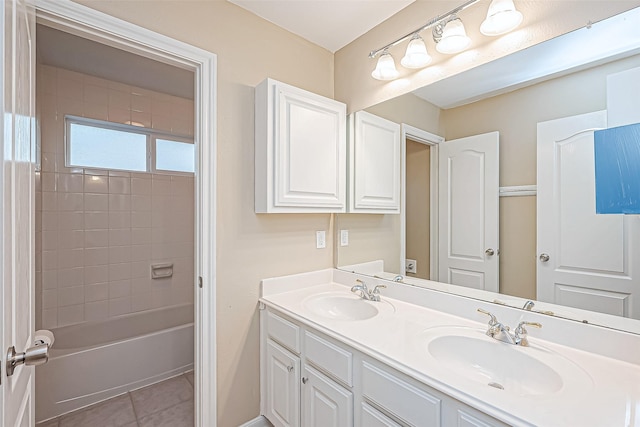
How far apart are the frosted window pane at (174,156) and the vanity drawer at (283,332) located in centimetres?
188

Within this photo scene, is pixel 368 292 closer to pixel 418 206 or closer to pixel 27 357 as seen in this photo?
pixel 418 206

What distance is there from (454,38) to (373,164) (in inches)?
30.6

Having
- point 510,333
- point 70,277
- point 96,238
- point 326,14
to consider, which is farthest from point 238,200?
point 70,277

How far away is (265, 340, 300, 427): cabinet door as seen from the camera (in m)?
1.43

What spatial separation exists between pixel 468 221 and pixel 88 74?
9.83 ft

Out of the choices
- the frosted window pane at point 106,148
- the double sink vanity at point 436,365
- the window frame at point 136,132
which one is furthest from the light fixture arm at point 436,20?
the frosted window pane at point 106,148

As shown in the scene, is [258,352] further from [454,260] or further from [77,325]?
[77,325]

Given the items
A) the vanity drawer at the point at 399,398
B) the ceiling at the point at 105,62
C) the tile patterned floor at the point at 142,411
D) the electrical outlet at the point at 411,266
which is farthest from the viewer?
the ceiling at the point at 105,62

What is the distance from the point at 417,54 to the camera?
4.93ft

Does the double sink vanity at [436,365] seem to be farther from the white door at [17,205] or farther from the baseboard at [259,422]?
the white door at [17,205]

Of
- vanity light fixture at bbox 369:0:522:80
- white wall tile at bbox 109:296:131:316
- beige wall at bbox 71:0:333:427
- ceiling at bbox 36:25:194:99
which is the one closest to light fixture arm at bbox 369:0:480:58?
vanity light fixture at bbox 369:0:522:80

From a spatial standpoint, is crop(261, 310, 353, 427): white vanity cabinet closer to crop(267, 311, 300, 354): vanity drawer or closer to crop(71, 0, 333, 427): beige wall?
crop(267, 311, 300, 354): vanity drawer

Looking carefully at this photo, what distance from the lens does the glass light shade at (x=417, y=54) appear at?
4.91ft

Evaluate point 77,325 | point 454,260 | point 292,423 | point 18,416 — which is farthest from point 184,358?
point 454,260
